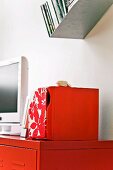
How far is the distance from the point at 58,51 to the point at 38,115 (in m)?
0.81

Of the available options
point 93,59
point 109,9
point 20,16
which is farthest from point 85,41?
point 20,16

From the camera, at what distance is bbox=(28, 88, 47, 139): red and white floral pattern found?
171 cm

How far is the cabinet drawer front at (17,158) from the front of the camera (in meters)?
1.59

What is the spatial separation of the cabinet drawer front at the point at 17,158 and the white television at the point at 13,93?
1.55 feet

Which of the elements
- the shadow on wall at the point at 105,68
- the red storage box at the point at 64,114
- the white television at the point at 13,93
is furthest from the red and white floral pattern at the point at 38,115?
the white television at the point at 13,93

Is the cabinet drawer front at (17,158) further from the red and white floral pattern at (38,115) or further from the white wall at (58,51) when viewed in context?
the white wall at (58,51)

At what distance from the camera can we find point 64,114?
172 cm

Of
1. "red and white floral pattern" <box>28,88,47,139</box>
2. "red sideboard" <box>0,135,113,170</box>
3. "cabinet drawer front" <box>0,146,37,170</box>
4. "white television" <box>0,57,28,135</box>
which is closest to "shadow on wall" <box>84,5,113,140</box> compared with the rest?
"red sideboard" <box>0,135,113,170</box>

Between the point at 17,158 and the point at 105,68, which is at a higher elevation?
the point at 105,68

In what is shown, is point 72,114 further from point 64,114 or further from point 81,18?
point 81,18

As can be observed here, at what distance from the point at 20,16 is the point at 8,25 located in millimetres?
231

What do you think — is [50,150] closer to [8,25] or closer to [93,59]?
[93,59]

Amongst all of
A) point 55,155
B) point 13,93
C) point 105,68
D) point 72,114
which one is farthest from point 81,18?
point 13,93

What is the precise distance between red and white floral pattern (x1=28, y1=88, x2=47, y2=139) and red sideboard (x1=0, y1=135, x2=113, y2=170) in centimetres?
9
